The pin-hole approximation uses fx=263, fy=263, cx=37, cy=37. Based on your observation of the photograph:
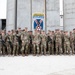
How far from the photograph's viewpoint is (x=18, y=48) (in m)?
14.0

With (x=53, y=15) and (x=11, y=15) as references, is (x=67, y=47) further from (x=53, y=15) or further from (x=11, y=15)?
(x=11, y=15)

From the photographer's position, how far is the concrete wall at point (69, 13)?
56.6 ft

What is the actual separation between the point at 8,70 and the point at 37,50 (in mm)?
5216

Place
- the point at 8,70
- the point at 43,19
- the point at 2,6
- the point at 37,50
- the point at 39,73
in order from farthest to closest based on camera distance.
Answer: the point at 2,6
the point at 43,19
the point at 37,50
the point at 8,70
the point at 39,73

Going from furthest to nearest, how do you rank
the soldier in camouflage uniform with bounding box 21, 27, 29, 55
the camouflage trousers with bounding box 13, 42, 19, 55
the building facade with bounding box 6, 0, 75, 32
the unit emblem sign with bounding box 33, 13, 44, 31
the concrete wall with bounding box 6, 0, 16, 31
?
the concrete wall with bounding box 6, 0, 16, 31 → the building facade with bounding box 6, 0, 75, 32 → the unit emblem sign with bounding box 33, 13, 44, 31 → the camouflage trousers with bounding box 13, 42, 19, 55 → the soldier in camouflage uniform with bounding box 21, 27, 29, 55

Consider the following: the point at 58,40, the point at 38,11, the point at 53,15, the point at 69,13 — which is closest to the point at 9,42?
the point at 58,40

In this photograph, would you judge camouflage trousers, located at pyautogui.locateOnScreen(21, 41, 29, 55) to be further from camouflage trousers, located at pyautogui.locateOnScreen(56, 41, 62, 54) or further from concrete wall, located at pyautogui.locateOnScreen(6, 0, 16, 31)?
concrete wall, located at pyautogui.locateOnScreen(6, 0, 16, 31)

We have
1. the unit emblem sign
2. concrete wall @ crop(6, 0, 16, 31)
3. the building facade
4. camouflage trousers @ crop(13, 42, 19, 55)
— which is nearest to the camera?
camouflage trousers @ crop(13, 42, 19, 55)

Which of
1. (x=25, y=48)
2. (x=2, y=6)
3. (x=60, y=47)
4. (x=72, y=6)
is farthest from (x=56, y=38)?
(x=2, y=6)

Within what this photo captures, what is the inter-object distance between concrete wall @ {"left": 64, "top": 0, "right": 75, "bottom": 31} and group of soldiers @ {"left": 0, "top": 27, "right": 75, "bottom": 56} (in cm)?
287

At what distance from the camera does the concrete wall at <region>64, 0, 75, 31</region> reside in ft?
56.6

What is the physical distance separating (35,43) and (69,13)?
452 centimetres

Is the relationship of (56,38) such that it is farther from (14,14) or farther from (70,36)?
(14,14)

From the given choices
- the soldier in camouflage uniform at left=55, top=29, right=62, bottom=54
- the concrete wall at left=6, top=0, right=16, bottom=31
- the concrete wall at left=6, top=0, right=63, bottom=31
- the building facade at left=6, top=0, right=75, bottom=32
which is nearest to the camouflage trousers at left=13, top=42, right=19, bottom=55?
the soldier in camouflage uniform at left=55, top=29, right=62, bottom=54
